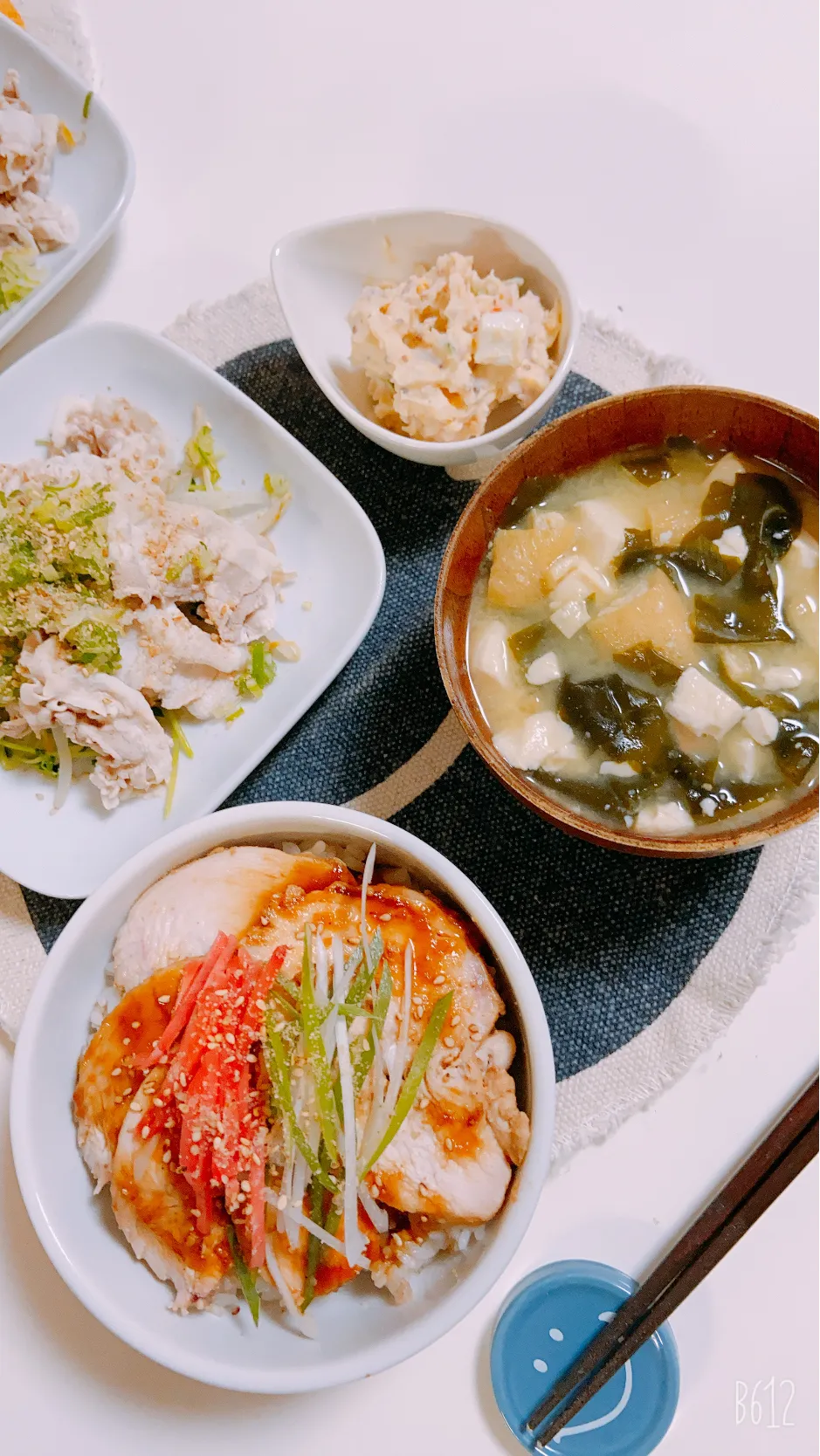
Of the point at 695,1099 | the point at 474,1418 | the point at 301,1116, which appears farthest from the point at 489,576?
the point at 474,1418

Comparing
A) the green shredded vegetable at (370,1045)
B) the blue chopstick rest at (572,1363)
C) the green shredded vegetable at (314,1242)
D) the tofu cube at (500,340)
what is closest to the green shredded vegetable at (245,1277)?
the green shredded vegetable at (314,1242)

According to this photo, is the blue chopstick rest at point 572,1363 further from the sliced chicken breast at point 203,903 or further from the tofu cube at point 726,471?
the tofu cube at point 726,471

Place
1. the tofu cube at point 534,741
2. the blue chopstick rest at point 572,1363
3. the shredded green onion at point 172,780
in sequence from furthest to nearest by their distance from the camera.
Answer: the shredded green onion at point 172,780, the blue chopstick rest at point 572,1363, the tofu cube at point 534,741

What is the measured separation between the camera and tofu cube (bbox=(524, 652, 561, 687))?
1.86 metres

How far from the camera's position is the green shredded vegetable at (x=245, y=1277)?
1.64 meters

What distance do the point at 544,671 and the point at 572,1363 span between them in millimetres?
1329

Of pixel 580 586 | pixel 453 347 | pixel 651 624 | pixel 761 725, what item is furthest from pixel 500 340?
pixel 761 725

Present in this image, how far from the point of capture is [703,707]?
70.5 inches

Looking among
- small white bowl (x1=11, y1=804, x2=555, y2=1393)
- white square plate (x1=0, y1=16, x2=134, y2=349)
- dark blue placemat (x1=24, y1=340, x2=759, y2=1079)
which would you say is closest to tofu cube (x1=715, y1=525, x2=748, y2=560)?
dark blue placemat (x1=24, y1=340, x2=759, y2=1079)

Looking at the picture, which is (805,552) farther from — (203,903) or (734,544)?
(203,903)

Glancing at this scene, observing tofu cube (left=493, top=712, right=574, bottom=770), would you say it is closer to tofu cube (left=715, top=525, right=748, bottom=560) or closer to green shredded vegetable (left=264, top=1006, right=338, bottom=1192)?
tofu cube (left=715, top=525, right=748, bottom=560)

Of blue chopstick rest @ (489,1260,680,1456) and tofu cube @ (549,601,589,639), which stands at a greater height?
tofu cube @ (549,601,589,639)

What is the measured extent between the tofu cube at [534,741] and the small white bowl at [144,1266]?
0.23 meters

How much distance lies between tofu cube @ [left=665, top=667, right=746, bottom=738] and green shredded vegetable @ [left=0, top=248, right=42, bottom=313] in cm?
168
